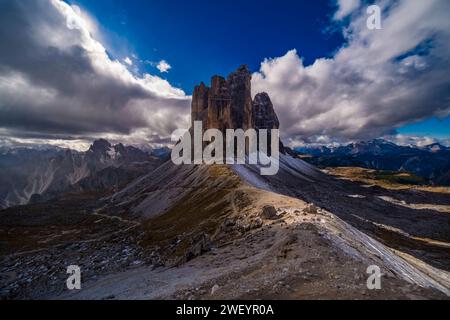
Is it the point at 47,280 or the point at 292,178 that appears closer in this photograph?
the point at 47,280

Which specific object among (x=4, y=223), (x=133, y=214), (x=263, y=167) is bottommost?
(x=4, y=223)

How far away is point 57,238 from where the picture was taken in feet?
280

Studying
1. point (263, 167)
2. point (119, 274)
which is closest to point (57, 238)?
point (119, 274)

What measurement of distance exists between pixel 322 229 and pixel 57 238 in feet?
300

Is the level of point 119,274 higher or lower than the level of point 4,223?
higher

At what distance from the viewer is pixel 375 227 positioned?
3253 inches

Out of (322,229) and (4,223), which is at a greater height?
(322,229)

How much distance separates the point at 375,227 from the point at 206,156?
110m

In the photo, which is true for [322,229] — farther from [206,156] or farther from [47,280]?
[206,156]

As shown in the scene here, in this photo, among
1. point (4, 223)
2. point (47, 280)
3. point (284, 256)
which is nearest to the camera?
point (284, 256)
